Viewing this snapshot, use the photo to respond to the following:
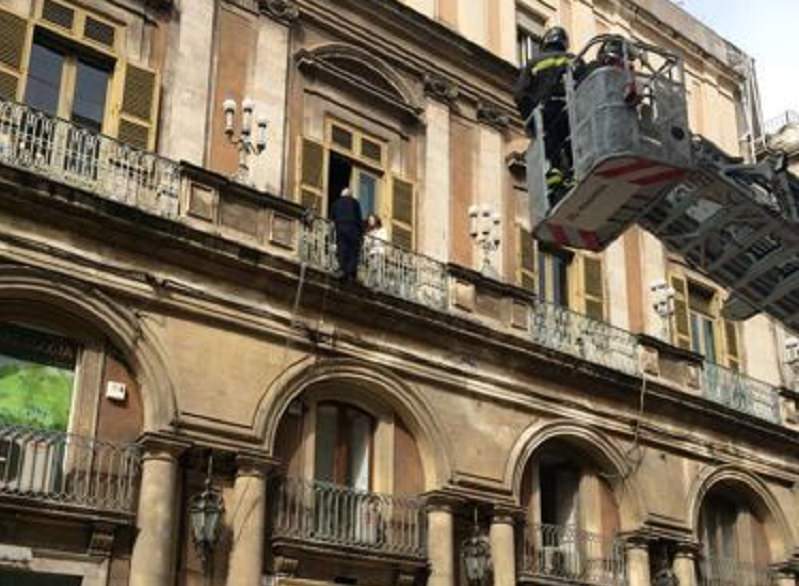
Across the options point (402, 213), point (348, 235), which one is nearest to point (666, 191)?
point (348, 235)

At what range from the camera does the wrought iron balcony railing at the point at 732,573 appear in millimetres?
19438

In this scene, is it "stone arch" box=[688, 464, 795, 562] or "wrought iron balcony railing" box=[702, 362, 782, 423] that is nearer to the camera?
"stone arch" box=[688, 464, 795, 562]

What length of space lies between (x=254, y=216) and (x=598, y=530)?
7.51m

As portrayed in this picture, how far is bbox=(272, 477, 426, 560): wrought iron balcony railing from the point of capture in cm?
1445

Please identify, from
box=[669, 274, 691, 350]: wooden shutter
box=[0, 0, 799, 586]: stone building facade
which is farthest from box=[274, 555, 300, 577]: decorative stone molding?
box=[669, 274, 691, 350]: wooden shutter

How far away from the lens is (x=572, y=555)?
17438mm

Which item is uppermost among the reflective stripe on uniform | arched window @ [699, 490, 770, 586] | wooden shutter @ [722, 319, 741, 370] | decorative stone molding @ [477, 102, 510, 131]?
decorative stone molding @ [477, 102, 510, 131]

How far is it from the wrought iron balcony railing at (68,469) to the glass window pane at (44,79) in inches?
172

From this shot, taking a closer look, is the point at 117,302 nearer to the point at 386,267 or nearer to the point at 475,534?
the point at 386,267

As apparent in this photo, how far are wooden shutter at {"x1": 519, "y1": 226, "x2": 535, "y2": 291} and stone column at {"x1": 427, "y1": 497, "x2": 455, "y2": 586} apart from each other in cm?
473

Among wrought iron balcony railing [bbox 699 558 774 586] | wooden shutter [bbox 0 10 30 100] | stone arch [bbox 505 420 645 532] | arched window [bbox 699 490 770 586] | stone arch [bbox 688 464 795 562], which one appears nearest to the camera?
wooden shutter [bbox 0 10 30 100]

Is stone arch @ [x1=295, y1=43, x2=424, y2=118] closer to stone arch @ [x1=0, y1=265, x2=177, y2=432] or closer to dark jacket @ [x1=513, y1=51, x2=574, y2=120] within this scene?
stone arch @ [x1=0, y1=265, x2=177, y2=432]

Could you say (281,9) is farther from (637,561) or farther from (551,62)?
(637,561)

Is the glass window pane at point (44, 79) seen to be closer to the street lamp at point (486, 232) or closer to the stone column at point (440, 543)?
the street lamp at point (486, 232)
